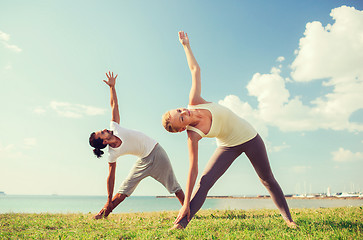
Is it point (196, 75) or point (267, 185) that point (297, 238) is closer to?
A: point (267, 185)

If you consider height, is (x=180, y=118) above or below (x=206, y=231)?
above

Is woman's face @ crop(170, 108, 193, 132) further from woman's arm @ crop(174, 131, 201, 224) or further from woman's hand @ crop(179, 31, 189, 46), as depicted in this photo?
woman's hand @ crop(179, 31, 189, 46)

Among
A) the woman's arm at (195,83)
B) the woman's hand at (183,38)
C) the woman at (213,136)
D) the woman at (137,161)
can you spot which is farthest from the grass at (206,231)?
the woman's hand at (183,38)

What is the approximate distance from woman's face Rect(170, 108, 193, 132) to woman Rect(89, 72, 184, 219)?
2.73 meters

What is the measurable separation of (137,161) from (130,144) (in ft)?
1.86

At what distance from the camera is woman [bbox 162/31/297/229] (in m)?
4.13

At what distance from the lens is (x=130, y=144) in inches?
259

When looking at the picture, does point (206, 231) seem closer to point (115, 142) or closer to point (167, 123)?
point (167, 123)

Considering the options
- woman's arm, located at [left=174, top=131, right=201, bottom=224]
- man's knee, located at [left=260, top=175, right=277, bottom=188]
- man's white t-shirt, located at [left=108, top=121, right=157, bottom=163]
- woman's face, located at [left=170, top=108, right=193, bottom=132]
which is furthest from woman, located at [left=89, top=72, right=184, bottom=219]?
woman's face, located at [left=170, top=108, right=193, bottom=132]

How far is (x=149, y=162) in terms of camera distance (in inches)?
264

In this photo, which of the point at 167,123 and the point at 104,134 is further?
the point at 104,134

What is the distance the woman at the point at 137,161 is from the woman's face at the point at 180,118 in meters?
2.73

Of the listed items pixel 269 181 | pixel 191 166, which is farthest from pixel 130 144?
pixel 269 181

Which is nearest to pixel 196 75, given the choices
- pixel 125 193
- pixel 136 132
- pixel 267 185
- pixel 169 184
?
pixel 267 185
